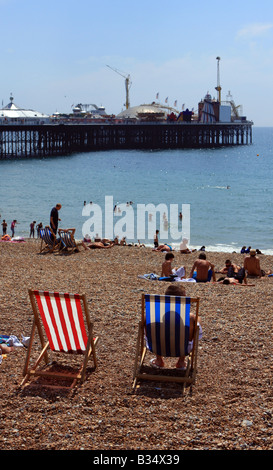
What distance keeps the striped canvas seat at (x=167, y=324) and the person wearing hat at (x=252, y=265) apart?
5.09 m

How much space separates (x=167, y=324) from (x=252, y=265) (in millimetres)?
5261

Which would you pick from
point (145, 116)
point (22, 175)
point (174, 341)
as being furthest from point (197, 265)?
point (145, 116)

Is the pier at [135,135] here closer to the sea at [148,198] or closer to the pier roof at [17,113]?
the pier roof at [17,113]

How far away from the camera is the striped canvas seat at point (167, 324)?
409 centimetres

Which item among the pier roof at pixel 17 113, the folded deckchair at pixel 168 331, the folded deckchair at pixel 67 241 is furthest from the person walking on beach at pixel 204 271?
the pier roof at pixel 17 113

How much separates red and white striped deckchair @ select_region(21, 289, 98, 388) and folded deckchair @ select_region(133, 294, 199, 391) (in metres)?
0.38

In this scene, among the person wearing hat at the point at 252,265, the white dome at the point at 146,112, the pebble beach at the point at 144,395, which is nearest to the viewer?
the pebble beach at the point at 144,395

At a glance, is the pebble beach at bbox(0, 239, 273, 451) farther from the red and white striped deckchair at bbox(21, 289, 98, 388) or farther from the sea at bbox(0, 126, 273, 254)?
the sea at bbox(0, 126, 273, 254)

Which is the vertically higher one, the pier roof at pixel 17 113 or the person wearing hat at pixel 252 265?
the pier roof at pixel 17 113

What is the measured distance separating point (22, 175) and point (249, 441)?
4419cm

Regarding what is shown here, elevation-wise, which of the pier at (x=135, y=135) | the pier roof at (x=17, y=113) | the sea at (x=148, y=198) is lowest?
the sea at (x=148, y=198)

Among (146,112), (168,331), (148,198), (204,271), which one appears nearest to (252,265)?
(204,271)

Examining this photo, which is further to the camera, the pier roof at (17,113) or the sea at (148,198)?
the pier roof at (17,113)
